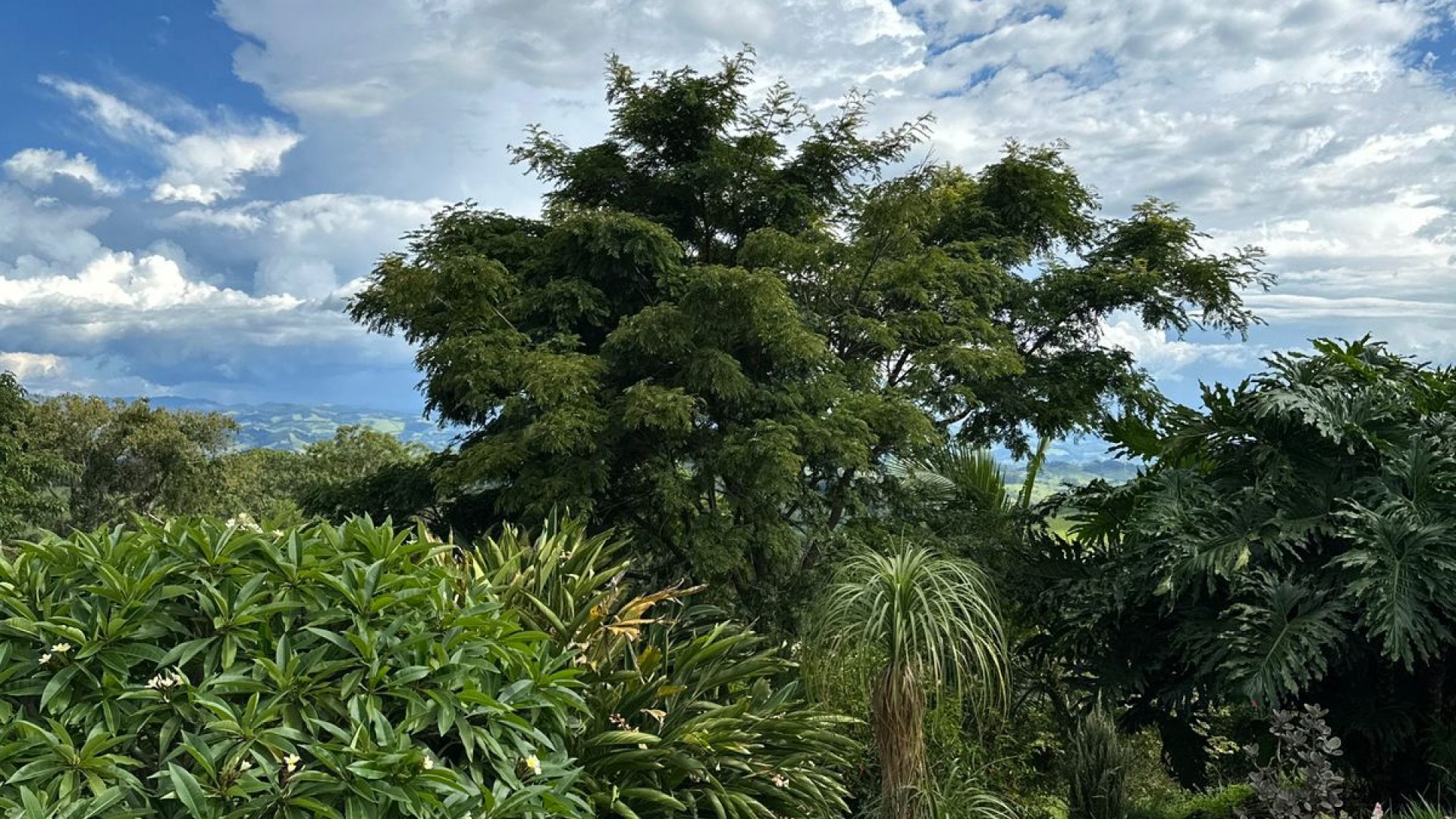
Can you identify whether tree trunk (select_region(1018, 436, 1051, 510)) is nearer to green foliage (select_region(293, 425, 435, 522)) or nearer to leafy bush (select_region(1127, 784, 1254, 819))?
leafy bush (select_region(1127, 784, 1254, 819))

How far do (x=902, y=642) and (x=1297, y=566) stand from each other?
6.93 ft

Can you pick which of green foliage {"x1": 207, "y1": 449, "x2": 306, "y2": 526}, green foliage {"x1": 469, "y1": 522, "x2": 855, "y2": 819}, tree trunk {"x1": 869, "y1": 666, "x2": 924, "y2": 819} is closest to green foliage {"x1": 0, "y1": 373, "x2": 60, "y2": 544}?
green foliage {"x1": 207, "y1": 449, "x2": 306, "y2": 526}

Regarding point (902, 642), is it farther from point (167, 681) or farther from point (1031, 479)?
point (1031, 479)

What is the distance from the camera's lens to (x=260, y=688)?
253 cm

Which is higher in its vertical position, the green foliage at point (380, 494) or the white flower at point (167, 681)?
the white flower at point (167, 681)

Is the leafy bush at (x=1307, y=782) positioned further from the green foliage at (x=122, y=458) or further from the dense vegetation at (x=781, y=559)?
the green foliage at (x=122, y=458)

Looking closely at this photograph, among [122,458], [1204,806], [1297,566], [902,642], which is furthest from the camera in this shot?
[122,458]

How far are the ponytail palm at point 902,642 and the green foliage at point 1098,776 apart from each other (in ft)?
3.65

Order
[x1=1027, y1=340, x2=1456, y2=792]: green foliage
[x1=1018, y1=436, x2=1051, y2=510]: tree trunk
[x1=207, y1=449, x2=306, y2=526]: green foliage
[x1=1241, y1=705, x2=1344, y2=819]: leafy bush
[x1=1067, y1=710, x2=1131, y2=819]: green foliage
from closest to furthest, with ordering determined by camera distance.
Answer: [x1=1241, y1=705, x2=1344, y2=819]: leafy bush → [x1=1027, y1=340, x2=1456, y2=792]: green foliage → [x1=1067, y1=710, x2=1131, y2=819]: green foliage → [x1=1018, y1=436, x2=1051, y2=510]: tree trunk → [x1=207, y1=449, x2=306, y2=526]: green foliage

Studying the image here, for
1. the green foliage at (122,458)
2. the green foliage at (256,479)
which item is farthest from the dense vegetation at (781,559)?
the green foliage at (122,458)

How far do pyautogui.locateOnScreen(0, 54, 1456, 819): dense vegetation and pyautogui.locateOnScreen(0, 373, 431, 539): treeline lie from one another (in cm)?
1076

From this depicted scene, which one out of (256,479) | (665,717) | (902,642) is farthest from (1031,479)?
(256,479)

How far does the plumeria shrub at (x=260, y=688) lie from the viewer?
236 centimetres

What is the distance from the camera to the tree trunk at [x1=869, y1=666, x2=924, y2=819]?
14.1ft
